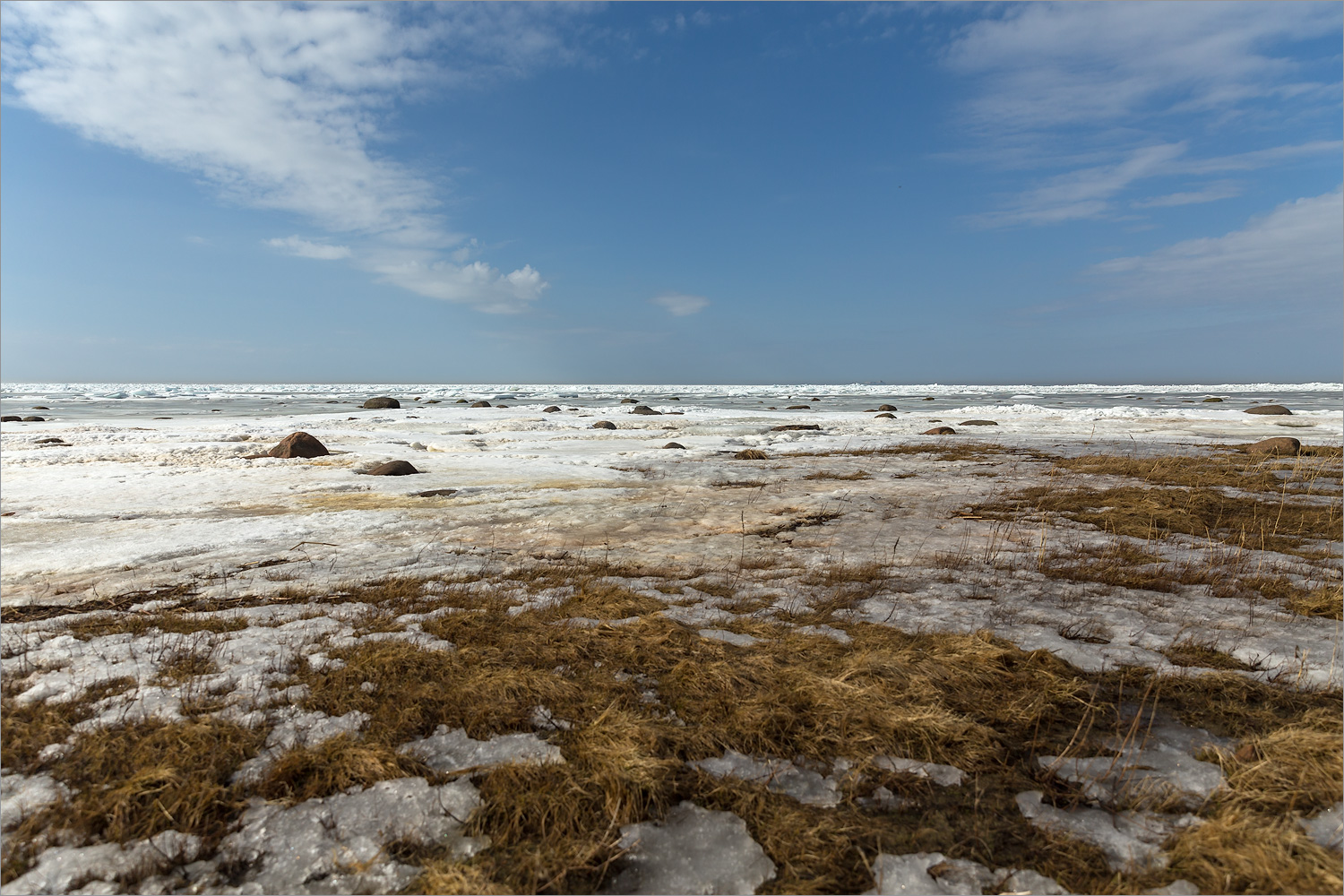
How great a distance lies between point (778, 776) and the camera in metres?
3.38

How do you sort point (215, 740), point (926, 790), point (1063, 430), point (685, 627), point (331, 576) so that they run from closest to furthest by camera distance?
1. point (926, 790)
2. point (215, 740)
3. point (685, 627)
4. point (331, 576)
5. point (1063, 430)

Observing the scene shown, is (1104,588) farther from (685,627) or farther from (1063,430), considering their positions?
(1063,430)

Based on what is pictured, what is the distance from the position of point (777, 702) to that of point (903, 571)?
3.89 m

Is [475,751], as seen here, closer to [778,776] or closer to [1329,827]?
[778,776]

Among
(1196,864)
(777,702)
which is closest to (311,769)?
(777,702)

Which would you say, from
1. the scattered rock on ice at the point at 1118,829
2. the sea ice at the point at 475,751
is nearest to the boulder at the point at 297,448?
the sea ice at the point at 475,751

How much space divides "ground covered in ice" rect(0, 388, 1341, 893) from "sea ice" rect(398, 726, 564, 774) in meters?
0.03

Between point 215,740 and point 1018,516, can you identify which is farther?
point 1018,516

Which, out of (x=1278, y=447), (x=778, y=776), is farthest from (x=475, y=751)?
(x=1278, y=447)

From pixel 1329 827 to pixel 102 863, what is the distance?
5.52 metres

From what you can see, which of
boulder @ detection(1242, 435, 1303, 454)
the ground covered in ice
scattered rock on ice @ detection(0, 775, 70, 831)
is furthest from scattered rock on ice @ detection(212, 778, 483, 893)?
boulder @ detection(1242, 435, 1303, 454)

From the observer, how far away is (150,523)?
9438mm

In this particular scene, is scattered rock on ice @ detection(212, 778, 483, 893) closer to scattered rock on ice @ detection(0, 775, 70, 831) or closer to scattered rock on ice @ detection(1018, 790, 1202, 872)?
scattered rock on ice @ detection(0, 775, 70, 831)

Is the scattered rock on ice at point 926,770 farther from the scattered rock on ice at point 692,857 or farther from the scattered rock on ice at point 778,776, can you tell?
the scattered rock on ice at point 692,857
